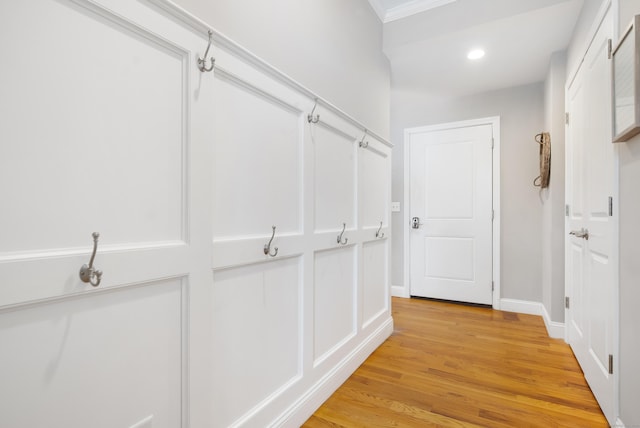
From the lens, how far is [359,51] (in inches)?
86.4

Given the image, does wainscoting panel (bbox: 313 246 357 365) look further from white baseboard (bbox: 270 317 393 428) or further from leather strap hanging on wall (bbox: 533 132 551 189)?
leather strap hanging on wall (bbox: 533 132 551 189)

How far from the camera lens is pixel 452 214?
369cm

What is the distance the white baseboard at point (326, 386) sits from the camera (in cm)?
147

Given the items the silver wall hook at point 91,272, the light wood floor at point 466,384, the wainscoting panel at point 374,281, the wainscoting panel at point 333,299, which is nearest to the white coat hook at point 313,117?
the wainscoting panel at point 333,299

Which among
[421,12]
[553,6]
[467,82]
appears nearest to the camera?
[553,6]

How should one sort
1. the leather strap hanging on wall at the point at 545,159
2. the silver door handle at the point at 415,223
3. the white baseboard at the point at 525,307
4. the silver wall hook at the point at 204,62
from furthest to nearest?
the silver door handle at the point at 415,223 → the white baseboard at the point at 525,307 → the leather strap hanging on wall at the point at 545,159 → the silver wall hook at the point at 204,62

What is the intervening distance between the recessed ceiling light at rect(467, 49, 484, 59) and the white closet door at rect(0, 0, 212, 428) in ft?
7.98

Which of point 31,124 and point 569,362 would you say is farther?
point 569,362

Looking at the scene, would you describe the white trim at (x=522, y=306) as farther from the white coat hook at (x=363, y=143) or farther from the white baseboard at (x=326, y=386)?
the white coat hook at (x=363, y=143)

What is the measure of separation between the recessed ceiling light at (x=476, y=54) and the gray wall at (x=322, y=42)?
2.25 feet

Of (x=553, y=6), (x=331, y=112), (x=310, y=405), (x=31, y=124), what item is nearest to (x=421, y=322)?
(x=310, y=405)

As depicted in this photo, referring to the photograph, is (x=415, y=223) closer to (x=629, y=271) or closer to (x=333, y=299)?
(x=333, y=299)

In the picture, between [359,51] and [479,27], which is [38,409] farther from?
[479,27]

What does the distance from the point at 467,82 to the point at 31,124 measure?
348cm
